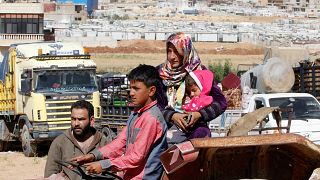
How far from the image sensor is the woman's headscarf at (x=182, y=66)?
653 cm

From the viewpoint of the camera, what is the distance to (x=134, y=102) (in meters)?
6.11

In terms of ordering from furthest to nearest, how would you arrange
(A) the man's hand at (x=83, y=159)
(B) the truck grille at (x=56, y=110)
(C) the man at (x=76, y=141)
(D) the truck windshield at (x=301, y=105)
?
1. (B) the truck grille at (x=56, y=110)
2. (D) the truck windshield at (x=301, y=105)
3. (C) the man at (x=76, y=141)
4. (A) the man's hand at (x=83, y=159)

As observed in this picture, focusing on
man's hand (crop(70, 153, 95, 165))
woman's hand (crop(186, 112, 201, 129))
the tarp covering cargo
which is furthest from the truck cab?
man's hand (crop(70, 153, 95, 165))

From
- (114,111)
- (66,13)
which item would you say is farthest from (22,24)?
(66,13)

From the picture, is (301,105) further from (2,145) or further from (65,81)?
(2,145)

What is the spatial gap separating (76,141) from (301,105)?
10.7 metres

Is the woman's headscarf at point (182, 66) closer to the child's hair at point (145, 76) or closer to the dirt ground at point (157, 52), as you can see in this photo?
the child's hair at point (145, 76)

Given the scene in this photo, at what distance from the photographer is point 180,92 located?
21.9 feet

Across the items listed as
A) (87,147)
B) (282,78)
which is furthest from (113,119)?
(87,147)

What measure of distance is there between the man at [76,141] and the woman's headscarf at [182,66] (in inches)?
27.4

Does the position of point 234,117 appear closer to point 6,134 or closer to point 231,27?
point 6,134

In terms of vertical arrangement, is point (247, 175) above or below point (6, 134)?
above

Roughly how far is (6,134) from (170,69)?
16.1m

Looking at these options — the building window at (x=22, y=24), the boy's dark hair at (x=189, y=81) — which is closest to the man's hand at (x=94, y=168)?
the boy's dark hair at (x=189, y=81)
